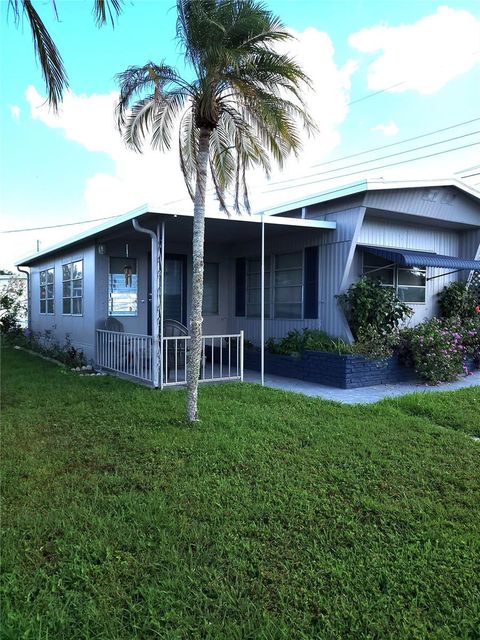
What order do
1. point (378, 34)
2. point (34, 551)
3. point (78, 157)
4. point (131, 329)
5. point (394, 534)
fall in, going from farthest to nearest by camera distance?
point (78, 157) < point (378, 34) < point (131, 329) < point (394, 534) < point (34, 551)

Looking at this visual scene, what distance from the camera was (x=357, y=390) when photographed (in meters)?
7.47

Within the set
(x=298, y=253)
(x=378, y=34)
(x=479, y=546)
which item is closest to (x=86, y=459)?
(x=479, y=546)

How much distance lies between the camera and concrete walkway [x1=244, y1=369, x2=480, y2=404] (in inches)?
270

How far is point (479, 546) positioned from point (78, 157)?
57.4ft

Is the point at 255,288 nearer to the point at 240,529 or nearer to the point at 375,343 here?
the point at 375,343

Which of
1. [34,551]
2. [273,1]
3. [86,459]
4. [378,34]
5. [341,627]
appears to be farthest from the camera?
[378,34]

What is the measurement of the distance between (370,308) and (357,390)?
1.62 metres

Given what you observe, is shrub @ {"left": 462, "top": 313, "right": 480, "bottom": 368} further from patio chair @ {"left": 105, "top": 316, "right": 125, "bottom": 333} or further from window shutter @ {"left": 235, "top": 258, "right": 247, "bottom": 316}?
patio chair @ {"left": 105, "top": 316, "right": 125, "bottom": 333}

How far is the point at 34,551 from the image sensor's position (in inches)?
105

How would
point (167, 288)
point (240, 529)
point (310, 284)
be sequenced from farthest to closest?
1. point (167, 288)
2. point (310, 284)
3. point (240, 529)

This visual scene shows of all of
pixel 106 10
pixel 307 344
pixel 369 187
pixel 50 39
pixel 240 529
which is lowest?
pixel 240 529

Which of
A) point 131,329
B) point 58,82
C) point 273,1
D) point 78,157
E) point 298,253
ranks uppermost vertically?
point 78,157

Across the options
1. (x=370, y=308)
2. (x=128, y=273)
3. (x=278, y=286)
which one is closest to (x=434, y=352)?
(x=370, y=308)

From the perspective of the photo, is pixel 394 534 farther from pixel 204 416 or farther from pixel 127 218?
pixel 127 218
